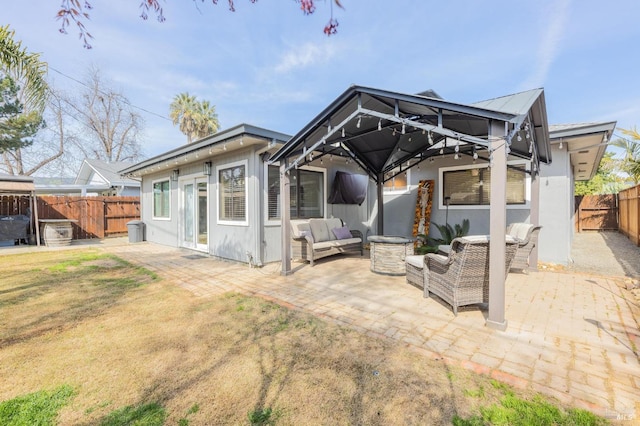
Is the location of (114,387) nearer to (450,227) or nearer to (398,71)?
(450,227)

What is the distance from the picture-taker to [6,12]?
342 centimetres

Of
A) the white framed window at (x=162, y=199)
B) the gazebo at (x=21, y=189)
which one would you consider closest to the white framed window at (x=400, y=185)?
the white framed window at (x=162, y=199)

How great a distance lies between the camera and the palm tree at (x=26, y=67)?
156 inches

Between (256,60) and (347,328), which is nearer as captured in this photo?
(347,328)

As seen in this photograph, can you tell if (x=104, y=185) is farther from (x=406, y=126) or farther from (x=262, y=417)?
(x=262, y=417)

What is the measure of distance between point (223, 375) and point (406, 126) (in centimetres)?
509

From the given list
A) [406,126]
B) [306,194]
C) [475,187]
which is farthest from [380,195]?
[406,126]

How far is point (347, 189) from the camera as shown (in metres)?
8.51

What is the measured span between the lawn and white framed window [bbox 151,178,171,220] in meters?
6.44

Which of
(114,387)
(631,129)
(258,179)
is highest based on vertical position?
(631,129)

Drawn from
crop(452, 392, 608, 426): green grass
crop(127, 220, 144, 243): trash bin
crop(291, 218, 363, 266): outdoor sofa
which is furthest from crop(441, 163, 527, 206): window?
crop(127, 220, 144, 243): trash bin

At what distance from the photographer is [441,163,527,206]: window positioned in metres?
7.11

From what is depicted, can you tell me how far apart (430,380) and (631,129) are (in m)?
8.56

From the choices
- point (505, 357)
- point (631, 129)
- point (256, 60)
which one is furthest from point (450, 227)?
point (256, 60)
